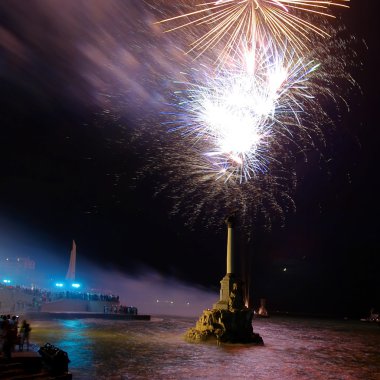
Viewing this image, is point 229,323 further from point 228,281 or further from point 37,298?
point 37,298

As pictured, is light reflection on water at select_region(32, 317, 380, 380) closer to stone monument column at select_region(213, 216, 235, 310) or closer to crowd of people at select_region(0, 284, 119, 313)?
stone monument column at select_region(213, 216, 235, 310)

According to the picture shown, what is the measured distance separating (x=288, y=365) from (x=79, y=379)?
10.5 meters

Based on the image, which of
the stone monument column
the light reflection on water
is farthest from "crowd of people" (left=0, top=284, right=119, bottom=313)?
the stone monument column

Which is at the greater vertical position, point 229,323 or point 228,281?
point 228,281

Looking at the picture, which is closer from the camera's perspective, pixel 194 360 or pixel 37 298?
pixel 194 360

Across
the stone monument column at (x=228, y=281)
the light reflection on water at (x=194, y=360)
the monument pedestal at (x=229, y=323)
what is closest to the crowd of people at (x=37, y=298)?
the light reflection on water at (x=194, y=360)

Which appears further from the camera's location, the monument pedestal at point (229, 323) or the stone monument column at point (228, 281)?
the stone monument column at point (228, 281)

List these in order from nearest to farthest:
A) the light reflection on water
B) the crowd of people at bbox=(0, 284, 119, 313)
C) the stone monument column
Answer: the light reflection on water, the stone monument column, the crowd of people at bbox=(0, 284, 119, 313)

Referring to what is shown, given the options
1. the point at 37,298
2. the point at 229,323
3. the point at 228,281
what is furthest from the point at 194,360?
the point at 37,298

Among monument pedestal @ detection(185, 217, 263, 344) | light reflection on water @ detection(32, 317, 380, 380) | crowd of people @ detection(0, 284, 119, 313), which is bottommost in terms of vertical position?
light reflection on water @ detection(32, 317, 380, 380)

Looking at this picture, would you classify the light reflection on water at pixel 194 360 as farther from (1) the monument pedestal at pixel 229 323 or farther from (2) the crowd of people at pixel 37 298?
(2) the crowd of people at pixel 37 298

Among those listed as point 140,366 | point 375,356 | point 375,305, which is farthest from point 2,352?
point 375,305

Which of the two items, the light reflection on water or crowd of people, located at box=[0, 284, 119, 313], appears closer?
the light reflection on water

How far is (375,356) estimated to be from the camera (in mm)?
27391
